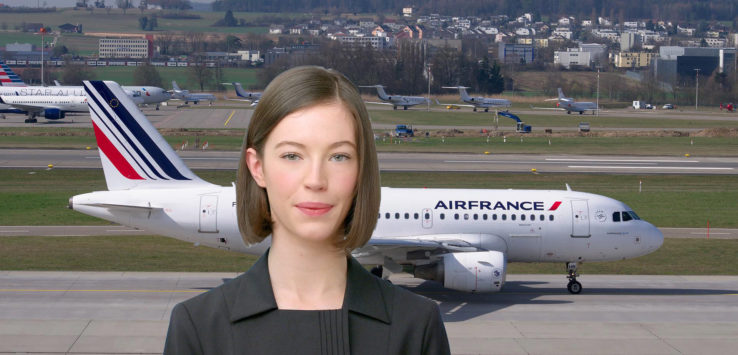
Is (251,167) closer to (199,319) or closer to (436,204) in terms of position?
(199,319)

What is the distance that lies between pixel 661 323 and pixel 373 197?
83.9 ft

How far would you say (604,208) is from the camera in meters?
33.6

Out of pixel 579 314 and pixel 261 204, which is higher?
pixel 261 204

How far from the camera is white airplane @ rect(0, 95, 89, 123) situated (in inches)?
4819

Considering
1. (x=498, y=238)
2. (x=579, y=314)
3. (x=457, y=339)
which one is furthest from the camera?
(x=498, y=238)

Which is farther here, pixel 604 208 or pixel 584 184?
pixel 584 184

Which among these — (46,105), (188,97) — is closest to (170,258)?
(46,105)

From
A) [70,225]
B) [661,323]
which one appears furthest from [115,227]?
[661,323]

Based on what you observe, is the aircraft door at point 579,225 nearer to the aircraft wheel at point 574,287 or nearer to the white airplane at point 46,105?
the aircraft wheel at point 574,287

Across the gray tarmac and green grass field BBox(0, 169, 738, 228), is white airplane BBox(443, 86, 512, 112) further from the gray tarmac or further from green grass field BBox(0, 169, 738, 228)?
the gray tarmac

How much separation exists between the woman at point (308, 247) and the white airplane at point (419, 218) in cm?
2487

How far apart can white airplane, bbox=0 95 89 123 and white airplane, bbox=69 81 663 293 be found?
3790 inches

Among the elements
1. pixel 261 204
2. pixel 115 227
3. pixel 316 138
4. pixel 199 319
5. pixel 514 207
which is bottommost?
pixel 115 227

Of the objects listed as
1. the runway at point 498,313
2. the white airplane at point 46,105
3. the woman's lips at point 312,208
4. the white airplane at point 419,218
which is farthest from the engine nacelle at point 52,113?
the woman's lips at point 312,208
